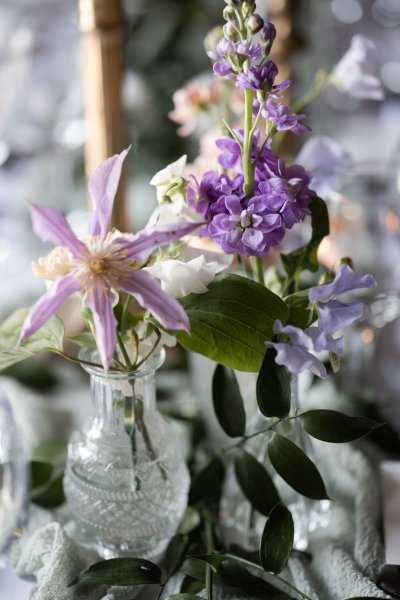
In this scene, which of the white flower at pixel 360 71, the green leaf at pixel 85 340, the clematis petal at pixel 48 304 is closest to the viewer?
the clematis petal at pixel 48 304

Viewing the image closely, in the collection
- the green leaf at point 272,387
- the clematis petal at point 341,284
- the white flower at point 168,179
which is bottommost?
the green leaf at point 272,387

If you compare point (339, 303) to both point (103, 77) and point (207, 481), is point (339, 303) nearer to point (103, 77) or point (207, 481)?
point (207, 481)

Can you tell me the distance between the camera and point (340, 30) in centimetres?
117

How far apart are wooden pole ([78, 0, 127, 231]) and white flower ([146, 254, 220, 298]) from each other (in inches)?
12.8

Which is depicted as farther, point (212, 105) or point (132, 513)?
point (212, 105)

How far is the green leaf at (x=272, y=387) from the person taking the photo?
49 centimetres

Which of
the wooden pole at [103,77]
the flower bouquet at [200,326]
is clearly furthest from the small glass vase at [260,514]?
the wooden pole at [103,77]

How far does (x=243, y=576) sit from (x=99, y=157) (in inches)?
17.1

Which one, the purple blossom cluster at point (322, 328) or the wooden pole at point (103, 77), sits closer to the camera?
the purple blossom cluster at point (322, 328)

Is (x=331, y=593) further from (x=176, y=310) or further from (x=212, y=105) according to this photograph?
(x=212, y=105)

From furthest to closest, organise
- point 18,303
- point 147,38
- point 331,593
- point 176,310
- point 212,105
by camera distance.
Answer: point 147,38 → point 18,303 → point 212,105 → point 331,593 → point 176,310

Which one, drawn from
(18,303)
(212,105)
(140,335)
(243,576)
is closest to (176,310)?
(140,335)

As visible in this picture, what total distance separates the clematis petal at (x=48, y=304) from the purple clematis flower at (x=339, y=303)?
0.43ft

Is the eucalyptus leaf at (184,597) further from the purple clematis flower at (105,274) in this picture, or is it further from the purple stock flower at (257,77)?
the purple stock flower at (257,77)
